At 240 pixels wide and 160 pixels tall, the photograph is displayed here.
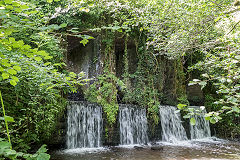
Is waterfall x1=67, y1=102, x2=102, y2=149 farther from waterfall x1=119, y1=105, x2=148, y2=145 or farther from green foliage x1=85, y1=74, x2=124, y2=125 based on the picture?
waterfall x1=119, y1=105, x2=148, y2=145

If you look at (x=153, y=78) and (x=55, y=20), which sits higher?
(x=55, y=20)

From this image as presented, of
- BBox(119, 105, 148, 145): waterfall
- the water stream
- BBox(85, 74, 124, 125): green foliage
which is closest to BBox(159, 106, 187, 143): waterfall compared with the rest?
the water stream

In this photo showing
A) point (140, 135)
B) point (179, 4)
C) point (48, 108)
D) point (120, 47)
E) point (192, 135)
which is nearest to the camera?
point (48, 108)

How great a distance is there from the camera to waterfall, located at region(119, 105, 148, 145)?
22.7ft

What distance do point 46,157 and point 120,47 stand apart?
969 centimetres

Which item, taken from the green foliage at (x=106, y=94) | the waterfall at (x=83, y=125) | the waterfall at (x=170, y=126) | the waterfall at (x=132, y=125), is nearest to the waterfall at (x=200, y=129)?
the waterfall at (x=170, y=126)

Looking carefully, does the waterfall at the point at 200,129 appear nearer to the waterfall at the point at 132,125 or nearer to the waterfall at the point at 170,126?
the waterfall at the point at 170,126

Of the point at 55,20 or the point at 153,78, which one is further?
the point at 153,78

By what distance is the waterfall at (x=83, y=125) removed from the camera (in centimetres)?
588

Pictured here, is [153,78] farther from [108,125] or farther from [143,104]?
[108,125]

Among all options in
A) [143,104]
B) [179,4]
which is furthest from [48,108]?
[179,4]

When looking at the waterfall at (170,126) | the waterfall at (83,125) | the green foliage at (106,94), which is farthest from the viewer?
the waterfall at (170,126)

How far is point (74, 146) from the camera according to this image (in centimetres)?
577

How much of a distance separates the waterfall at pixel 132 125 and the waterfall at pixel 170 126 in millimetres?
1022
